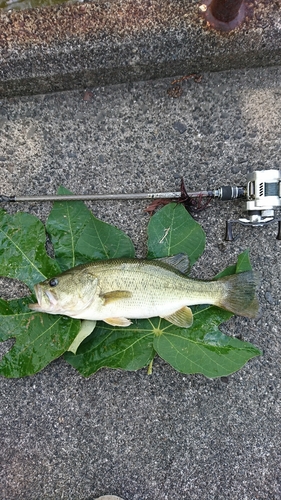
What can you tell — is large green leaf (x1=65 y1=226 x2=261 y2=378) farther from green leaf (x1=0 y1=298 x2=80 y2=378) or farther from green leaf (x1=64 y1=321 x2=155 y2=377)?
green leaf (x1=0 y1=298 x2=80 y2=378)

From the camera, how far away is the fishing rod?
7.84 feet

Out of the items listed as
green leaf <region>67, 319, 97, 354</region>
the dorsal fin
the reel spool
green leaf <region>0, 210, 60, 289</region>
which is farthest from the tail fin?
green leaf <region>0, 210, 60, 289</region>

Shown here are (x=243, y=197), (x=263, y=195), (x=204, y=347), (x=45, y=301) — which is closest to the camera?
(x=45, y=301)

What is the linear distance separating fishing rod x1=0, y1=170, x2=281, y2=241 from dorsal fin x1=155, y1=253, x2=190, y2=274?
1.11 feet

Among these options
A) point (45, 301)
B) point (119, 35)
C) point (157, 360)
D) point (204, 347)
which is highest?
point (119, 35)

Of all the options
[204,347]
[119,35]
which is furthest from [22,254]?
[119,35]

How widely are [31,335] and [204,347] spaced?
1.11m

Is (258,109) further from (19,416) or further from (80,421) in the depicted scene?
(19,416)

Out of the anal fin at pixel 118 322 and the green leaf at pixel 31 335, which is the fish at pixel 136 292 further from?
the green leaf at pixel 31 335

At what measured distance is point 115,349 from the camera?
2520 millimetres

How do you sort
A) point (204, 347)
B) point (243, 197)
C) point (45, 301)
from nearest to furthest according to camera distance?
point (45, 301)
point (204, 347)
point (243, 197)

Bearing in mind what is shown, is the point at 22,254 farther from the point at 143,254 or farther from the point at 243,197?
the point at 243,197

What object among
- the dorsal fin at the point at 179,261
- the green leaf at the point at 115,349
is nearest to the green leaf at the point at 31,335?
the green leaf at the point at 115,349

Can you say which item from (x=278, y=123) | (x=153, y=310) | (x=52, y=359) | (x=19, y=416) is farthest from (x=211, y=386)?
(x=278, y=123)
